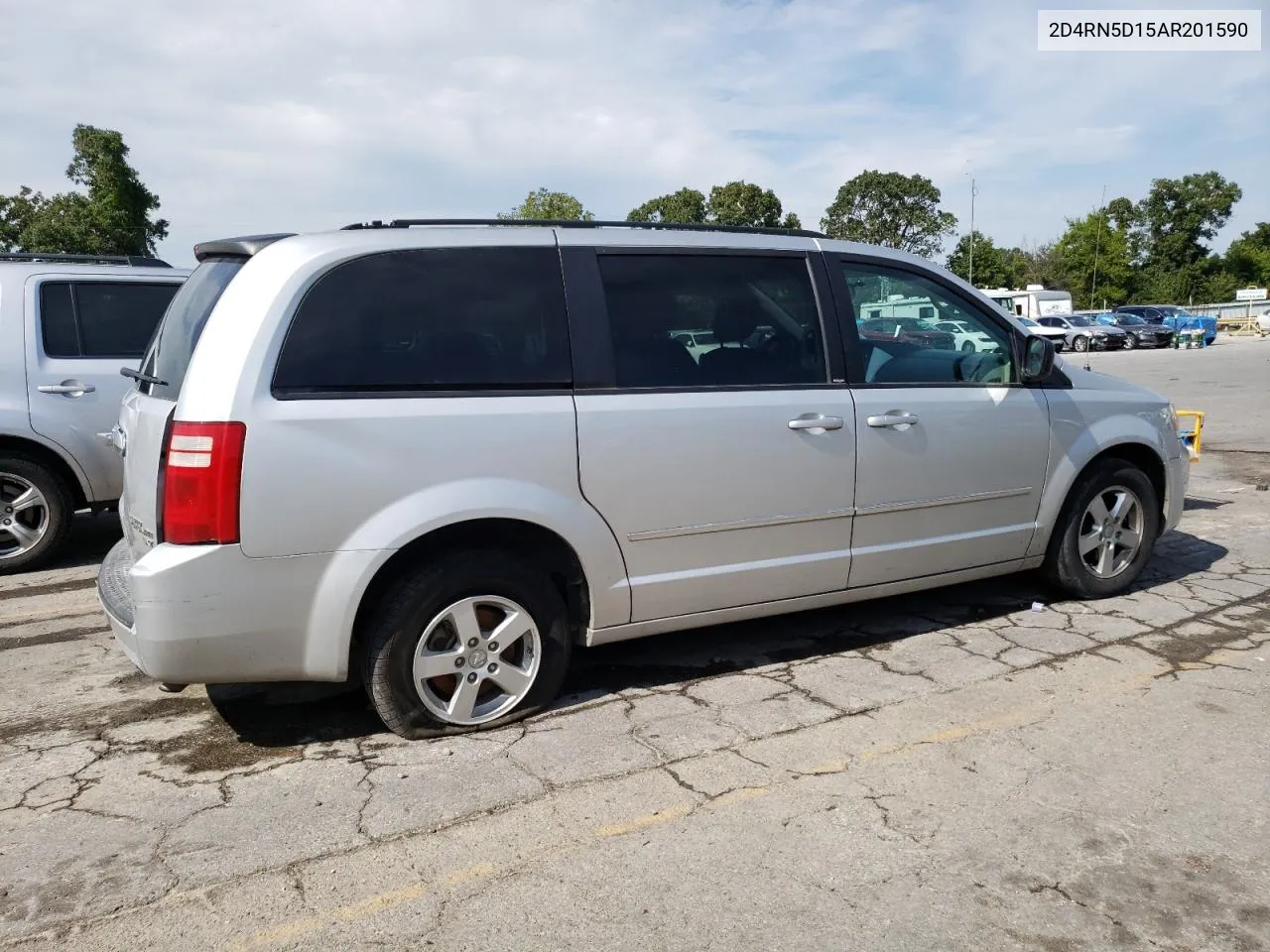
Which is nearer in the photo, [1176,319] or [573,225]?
[573,225]

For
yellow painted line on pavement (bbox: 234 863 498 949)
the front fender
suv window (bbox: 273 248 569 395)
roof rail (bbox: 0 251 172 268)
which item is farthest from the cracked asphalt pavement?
roof rail (bbox: 0 251 172 268)

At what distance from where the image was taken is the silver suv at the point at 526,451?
3355 mm

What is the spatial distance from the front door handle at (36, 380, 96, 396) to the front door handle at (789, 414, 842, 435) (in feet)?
15.5

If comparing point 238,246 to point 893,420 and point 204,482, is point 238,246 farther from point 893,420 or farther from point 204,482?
point 893,420

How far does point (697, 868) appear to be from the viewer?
287 centimetres

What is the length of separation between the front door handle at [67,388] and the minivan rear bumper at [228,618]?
347 centimetres

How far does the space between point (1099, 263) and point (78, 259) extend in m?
75.0

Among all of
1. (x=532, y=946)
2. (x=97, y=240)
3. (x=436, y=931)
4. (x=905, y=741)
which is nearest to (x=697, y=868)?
(x=532, y=946)

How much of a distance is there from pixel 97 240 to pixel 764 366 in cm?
3777

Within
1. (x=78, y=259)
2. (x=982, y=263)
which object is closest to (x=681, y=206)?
(x=982, y=263)

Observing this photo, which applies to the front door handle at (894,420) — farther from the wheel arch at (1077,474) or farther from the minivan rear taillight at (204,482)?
the minivan rear taillight at (204,482)

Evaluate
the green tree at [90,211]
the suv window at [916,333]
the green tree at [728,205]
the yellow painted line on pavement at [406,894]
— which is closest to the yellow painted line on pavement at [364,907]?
the yellow painted line on pavement at [406,894]

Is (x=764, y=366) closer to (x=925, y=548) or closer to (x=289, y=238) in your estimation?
(x=925, y=548)

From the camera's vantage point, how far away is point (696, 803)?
10.6 feet
